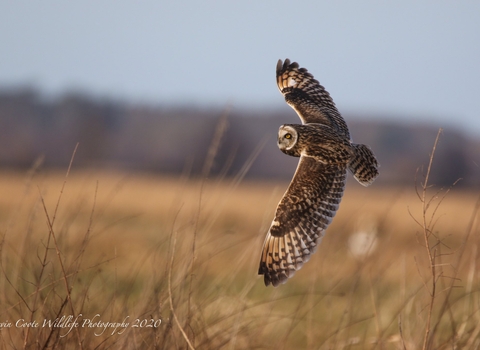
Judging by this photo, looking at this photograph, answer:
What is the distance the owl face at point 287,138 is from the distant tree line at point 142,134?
42559mm

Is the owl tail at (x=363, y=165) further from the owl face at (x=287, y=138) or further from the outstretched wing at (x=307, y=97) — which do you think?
Answer: the owl face at (x=287, y=138)

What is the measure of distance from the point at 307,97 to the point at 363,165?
102 centimetres

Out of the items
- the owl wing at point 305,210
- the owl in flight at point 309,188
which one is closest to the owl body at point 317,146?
the owl in flight at point 309,188

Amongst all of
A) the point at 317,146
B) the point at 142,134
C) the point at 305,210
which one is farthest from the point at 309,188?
the point at 142,134

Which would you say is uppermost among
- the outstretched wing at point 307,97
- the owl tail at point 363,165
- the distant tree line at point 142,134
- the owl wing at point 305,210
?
the outstretched wing at point 307,97

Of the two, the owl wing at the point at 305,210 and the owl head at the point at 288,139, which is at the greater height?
the owl head at the point at 288,139

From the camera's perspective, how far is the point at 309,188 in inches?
145

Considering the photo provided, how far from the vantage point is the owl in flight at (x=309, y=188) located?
3383 millimetres

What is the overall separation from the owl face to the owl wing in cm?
25

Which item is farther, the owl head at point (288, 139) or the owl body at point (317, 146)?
the owl body at point (317, 146)

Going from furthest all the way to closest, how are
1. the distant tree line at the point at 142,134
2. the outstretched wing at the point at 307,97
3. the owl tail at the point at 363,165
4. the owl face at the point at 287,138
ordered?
the distant tree line at the point at 142,134 → the outstretched wing at the point at 307,97 → the owl tail at the point at 363,165 → the owl face at the point at 287,138

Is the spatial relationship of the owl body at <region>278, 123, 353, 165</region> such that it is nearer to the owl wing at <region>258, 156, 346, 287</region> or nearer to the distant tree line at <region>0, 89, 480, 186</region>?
the owl wing at <region>258, 156, 346, 287</region>

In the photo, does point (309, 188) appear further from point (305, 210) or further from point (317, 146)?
point (317, 146)

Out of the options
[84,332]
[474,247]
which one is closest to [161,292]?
[84,332]
